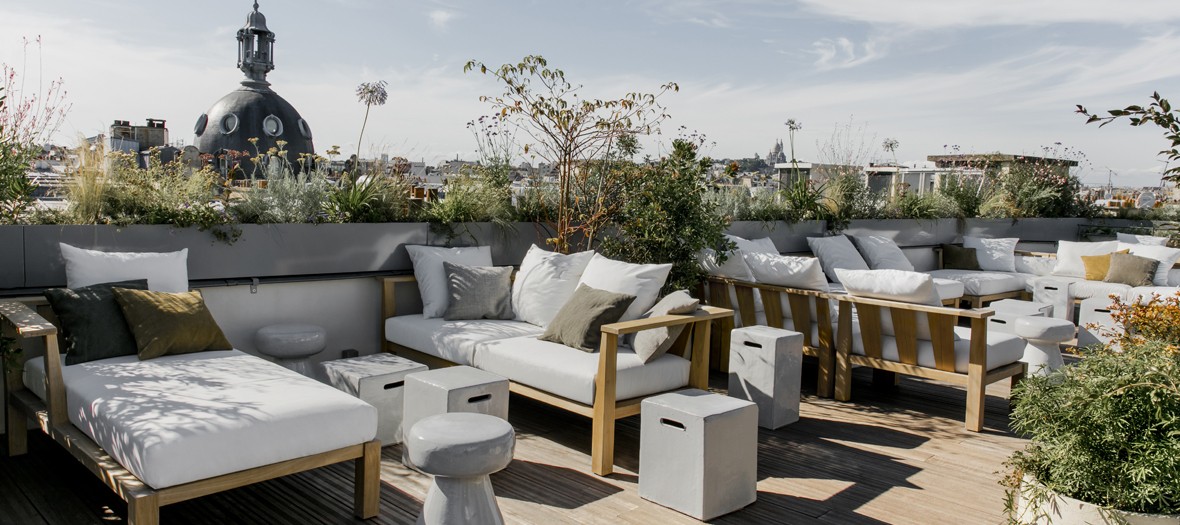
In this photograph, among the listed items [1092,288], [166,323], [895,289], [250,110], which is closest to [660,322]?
[895,289]

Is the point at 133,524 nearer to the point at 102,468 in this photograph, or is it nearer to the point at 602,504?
the point at 102,468

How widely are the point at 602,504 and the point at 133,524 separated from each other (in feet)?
5.74

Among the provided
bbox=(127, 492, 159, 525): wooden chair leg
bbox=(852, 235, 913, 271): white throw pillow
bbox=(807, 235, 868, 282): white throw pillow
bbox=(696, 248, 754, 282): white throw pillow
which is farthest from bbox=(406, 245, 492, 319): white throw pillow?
bbox=(852, 235, 913, 271): white throw pillow

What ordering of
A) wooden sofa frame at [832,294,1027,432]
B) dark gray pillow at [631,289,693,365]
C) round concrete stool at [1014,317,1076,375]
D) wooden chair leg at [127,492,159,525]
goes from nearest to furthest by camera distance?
1. wooden chair leg at [127,492,159,525]
2. dark gray pillow at [631,289,693,365]
3. wooden sofa frame at [832,294,1027,432]
4. round concrete stool at [1014,317,1076,375]

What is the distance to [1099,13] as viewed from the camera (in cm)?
839

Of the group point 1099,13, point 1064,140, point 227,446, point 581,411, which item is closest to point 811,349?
point 581,411

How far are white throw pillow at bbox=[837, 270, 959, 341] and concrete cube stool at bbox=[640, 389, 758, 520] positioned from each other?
67.4 inches

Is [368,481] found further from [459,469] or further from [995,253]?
[995,253]

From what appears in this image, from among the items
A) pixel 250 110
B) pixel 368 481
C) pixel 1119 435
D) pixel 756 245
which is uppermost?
pixel 250 110

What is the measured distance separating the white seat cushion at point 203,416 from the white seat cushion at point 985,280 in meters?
6.59

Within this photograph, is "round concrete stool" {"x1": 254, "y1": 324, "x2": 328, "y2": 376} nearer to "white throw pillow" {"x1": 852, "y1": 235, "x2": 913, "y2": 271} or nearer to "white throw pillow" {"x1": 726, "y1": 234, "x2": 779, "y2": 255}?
"white throw pillow" {"x1": 726, "y1": 234, "x2": 779, "y2": 255}

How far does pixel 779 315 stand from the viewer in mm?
5543

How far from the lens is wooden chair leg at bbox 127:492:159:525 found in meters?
2.61

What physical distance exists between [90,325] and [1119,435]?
3971 millimetres
